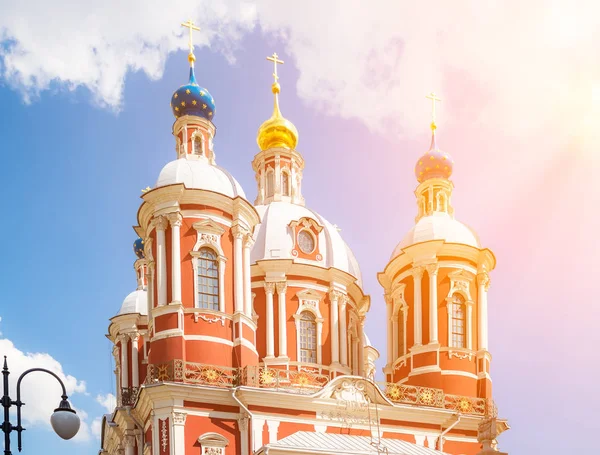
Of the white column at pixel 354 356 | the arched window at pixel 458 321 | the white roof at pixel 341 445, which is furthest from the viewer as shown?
the white column at pixel 354 356

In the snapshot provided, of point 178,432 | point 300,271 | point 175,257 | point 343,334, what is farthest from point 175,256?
point 343,334

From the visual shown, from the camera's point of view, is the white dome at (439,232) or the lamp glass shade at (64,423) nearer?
the lamp glass shade at (64,423)

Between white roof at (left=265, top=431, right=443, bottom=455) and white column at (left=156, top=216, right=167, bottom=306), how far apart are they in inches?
223

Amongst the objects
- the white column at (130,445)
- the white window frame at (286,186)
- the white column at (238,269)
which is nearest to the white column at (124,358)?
the white column at (130,445)

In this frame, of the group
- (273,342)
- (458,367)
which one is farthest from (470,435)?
(273,342)

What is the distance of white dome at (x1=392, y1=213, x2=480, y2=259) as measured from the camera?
3634cm

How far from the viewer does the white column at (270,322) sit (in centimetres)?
3484

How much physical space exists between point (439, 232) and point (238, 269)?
8843mm

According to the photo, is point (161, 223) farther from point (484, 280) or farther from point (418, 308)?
point (484, 280)

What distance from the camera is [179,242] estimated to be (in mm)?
30562

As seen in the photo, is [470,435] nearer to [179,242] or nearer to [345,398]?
[345,398]

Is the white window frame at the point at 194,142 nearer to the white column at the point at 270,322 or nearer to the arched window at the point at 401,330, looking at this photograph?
the white column at the point at 270,322

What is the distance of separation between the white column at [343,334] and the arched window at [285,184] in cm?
517

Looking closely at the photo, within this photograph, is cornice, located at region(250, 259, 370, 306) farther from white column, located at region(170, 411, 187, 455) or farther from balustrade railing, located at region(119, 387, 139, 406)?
white column, located at region(170, 411, 187, 455)
